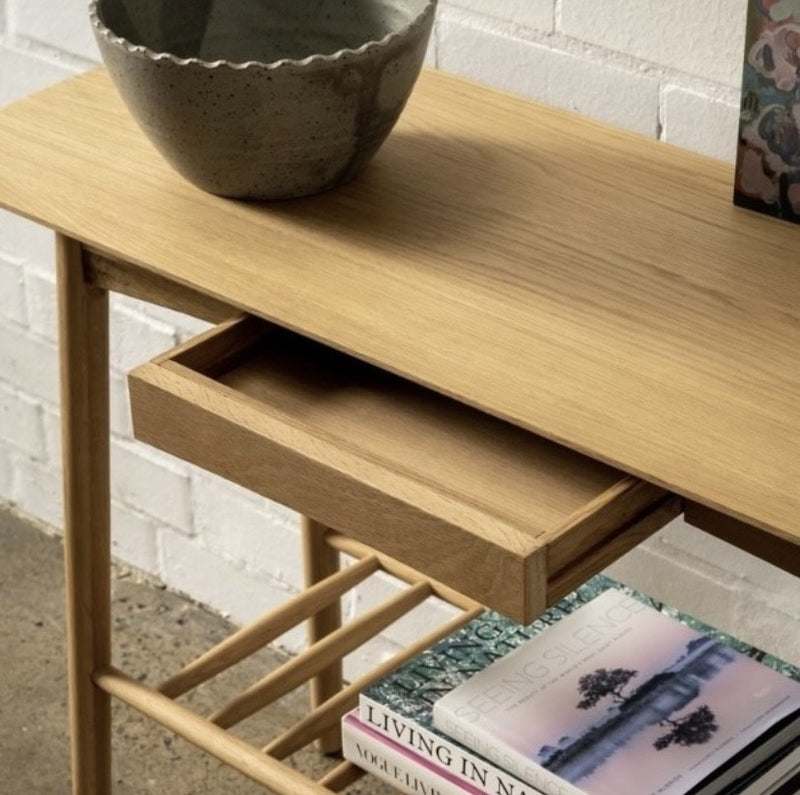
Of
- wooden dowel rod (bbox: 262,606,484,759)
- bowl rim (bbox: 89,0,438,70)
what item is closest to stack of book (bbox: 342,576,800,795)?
wooden dowel rod (bbox: 262,606,484,759)

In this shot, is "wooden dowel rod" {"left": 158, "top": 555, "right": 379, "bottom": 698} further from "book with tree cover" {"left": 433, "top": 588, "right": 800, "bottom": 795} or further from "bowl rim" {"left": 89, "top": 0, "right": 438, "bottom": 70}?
"bowl rim" {"left": 89, "top": 0, "right": 438, "bottom": 70}

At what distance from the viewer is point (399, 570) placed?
166cm

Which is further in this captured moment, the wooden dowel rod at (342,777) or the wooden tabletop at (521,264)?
the wooden dowel rod at (342,777)

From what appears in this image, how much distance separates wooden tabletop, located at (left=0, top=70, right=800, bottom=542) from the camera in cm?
100

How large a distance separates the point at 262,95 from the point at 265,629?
60cm

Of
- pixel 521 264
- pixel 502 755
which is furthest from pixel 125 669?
pixel 521 264

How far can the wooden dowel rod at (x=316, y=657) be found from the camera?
4.94ft

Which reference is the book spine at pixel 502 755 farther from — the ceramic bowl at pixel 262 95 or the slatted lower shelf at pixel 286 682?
the ceramic bowl at pixel 262 95

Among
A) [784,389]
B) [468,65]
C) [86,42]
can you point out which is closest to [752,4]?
[784,389]

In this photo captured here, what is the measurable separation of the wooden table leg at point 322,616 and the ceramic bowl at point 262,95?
1.78 ft

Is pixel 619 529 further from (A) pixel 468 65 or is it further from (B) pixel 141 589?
(B) pixel 141 589

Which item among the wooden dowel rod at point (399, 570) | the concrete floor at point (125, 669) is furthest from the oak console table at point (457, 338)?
the concrete floor at point (125, 669)

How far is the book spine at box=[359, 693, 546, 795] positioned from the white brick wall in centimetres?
39

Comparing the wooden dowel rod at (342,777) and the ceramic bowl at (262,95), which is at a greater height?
the ceramic bowl at (262,95)
